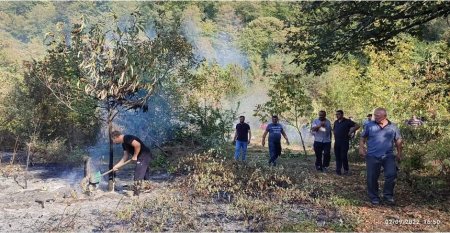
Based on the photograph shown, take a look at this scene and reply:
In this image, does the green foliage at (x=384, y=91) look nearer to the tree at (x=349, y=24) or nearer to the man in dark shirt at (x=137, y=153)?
the tree at (x=349, y=24)

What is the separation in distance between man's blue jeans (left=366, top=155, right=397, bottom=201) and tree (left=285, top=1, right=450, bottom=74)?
7.22 feet

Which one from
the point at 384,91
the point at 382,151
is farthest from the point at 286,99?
the point at 382,151

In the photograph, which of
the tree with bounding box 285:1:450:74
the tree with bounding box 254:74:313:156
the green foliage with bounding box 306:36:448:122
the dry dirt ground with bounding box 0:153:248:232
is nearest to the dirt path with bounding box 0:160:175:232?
the dry dirt ground with bounding box 0:153:248:232

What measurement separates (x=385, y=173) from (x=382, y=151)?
13.6 inches

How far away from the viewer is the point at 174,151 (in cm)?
1458

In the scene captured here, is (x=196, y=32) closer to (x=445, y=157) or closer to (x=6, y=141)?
(x=6, y=141)

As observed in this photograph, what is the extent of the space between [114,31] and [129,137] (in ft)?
6.92

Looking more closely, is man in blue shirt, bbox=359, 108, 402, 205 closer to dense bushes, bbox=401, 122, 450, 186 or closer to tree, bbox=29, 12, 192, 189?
dense bushes, bbox=401, 122, 450, 186

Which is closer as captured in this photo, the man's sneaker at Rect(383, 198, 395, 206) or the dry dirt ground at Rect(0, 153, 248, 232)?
the dry dirt ground at Rect(0, 153, 248, 232)

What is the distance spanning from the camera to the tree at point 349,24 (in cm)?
743

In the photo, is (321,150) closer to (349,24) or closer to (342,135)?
(342,135)

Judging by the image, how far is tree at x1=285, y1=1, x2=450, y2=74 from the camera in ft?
24.4

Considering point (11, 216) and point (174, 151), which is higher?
point (174, 151)

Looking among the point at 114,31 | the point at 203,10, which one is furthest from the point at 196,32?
the point at 114,31
